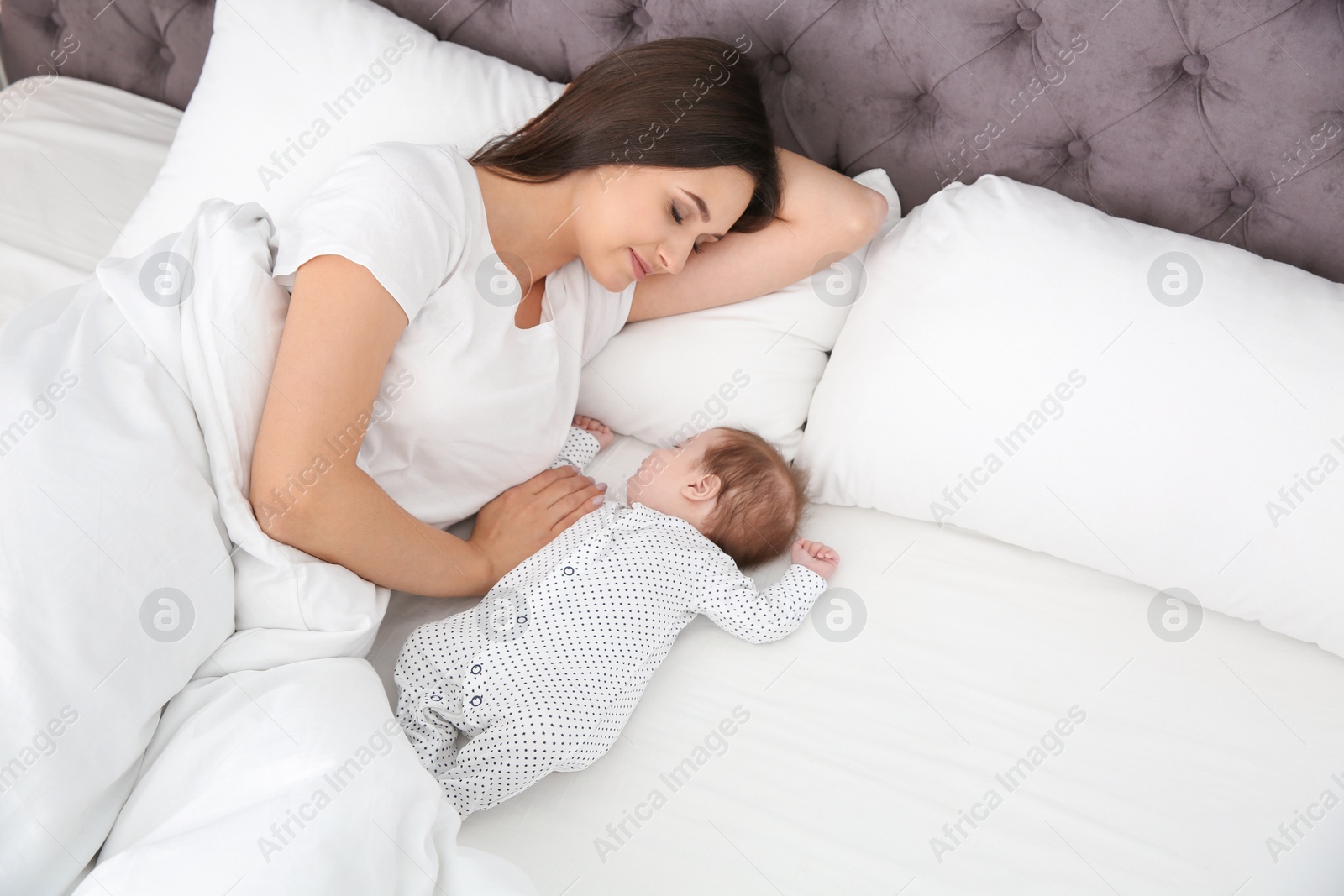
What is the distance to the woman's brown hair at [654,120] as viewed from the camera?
1271 millimetres

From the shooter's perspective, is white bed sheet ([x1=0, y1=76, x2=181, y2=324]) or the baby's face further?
white bed sheet ([x1=0, y1=76, x2=181, y2=324])

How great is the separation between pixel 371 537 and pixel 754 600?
1.67ft

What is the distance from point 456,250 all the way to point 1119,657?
105 centimetres

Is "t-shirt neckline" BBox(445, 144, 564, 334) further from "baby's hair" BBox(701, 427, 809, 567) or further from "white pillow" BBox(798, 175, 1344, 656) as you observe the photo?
"white pillow" BBox(798, 175, 1344, 656)

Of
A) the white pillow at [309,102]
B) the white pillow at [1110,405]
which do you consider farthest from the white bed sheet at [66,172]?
the white pillow at [1110,405]

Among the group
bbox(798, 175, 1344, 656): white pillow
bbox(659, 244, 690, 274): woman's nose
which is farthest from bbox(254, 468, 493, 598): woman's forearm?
bbox(798, 175, 1344, 656): white pillow

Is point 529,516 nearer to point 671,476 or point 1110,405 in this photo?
point 671,476

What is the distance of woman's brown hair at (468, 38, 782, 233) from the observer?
4.17 feet

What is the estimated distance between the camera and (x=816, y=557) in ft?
4.52

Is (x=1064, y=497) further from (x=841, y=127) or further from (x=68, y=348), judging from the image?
(x=68, y=348)

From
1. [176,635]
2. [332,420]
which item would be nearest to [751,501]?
[332,420]

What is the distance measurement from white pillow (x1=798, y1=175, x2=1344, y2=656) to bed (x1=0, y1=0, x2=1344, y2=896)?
0.06 metres

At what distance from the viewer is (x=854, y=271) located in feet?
5.03

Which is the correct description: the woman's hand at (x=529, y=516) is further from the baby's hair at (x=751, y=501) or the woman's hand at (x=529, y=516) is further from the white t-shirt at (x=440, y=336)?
the baby's hair at (x=751, y=501)
